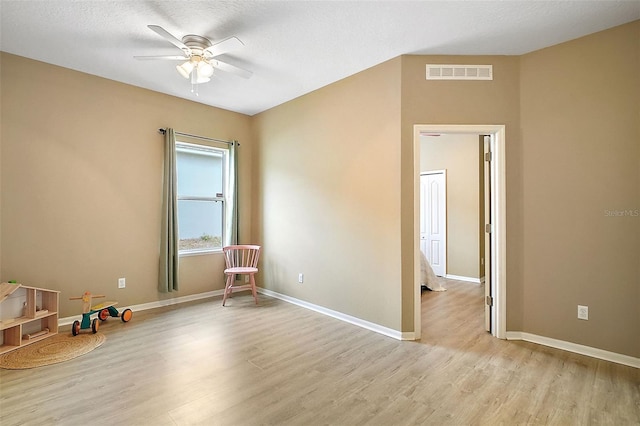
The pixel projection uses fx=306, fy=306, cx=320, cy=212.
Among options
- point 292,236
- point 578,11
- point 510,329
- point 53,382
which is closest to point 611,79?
point 578,11

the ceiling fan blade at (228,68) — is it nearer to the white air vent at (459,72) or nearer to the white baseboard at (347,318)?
the white air vent at (459,72)

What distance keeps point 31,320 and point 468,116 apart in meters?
4.89

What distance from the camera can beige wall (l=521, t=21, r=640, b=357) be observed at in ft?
8.68

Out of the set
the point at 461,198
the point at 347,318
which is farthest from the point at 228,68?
the point at 461,198

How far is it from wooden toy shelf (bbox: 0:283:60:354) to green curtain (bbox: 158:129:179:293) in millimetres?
1163

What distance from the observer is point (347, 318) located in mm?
3773

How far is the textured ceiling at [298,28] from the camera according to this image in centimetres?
246

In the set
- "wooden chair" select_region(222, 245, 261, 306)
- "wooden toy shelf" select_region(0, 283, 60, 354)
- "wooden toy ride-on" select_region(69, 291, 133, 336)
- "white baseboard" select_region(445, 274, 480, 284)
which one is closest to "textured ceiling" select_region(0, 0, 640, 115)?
"wooden toy shelf" select_region(0, 283, 60, 354)

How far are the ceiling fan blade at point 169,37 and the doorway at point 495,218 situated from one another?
2.38 metres

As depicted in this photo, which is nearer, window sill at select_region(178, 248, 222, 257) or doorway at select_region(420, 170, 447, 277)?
window sill at select_region(178, 248, 222, 257)

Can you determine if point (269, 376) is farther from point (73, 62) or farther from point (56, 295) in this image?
point (73, 62)

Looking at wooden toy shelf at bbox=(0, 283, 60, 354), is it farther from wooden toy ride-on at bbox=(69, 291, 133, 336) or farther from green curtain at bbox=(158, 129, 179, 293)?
green curtain at bbox=(158, 129, 179, 293)

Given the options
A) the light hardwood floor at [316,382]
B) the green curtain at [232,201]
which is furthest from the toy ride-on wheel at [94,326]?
the green curtain at [232,201]

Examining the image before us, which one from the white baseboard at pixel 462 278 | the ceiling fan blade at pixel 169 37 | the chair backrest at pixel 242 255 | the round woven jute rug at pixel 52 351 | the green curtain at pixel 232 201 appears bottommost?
the round woven jute rug at pixel 52 351
